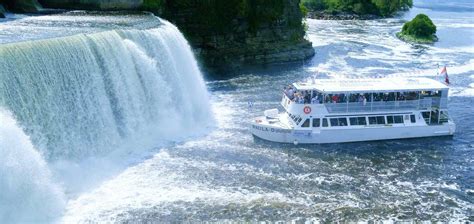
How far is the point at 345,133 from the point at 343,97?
2250 millimetres

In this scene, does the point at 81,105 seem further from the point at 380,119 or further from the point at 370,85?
the point at 380,119

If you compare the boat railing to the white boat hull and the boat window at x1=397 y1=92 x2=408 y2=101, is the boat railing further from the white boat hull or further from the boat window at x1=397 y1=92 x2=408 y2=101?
the white boat hull

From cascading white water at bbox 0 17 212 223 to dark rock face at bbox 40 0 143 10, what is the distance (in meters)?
13.8

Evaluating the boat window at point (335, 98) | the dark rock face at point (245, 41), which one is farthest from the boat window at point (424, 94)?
the dark rock face at point (245, 41)

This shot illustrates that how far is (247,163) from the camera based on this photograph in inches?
1105

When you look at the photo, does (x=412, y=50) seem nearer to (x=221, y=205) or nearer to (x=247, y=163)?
(x=247, y=163)

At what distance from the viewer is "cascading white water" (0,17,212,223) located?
21.2 meters

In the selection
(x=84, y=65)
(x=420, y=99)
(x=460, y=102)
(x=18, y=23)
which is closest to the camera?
(x=84, y=65)

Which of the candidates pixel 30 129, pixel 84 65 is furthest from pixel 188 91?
pixel 30 129

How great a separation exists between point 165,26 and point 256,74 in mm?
15576

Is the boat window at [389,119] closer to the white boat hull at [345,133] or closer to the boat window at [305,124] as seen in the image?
the white boat hull at [345,133]

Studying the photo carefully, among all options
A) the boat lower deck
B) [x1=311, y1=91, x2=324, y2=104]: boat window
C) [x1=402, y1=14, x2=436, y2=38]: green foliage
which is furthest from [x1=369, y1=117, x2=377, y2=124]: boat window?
[x1=402, y1=14, x2=436, y2=38]: green foliage

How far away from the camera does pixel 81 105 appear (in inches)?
1057

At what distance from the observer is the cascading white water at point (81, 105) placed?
21.2m
